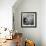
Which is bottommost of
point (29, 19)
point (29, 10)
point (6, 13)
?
point (29, 19)

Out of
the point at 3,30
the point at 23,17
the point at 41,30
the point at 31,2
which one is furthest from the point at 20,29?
the point at 3,30

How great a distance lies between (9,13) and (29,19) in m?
1.25

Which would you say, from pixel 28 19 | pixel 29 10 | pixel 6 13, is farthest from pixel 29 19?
pixel 6 13

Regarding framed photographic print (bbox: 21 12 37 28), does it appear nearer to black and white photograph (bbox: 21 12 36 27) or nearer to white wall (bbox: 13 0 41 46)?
black and white photograph (bbox: 21 12 36 27)

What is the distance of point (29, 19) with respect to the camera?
542cm

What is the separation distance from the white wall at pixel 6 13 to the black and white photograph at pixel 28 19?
1.06 meters

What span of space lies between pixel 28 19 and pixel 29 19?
0.15 feet

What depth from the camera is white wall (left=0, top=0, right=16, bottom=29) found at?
4.43m

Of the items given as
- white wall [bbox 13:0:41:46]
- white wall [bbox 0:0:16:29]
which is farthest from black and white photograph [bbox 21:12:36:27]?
white wall [bbox 0:0:16:29]

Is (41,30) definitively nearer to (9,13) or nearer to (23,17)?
(23,17)

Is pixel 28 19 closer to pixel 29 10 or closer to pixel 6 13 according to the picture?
pixel 29 10

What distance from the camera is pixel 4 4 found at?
175 inches

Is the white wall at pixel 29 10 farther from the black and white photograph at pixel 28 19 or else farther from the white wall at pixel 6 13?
the white wall at pixel 6 13

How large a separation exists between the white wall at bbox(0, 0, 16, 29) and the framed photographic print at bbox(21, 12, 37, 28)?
3.47ft
